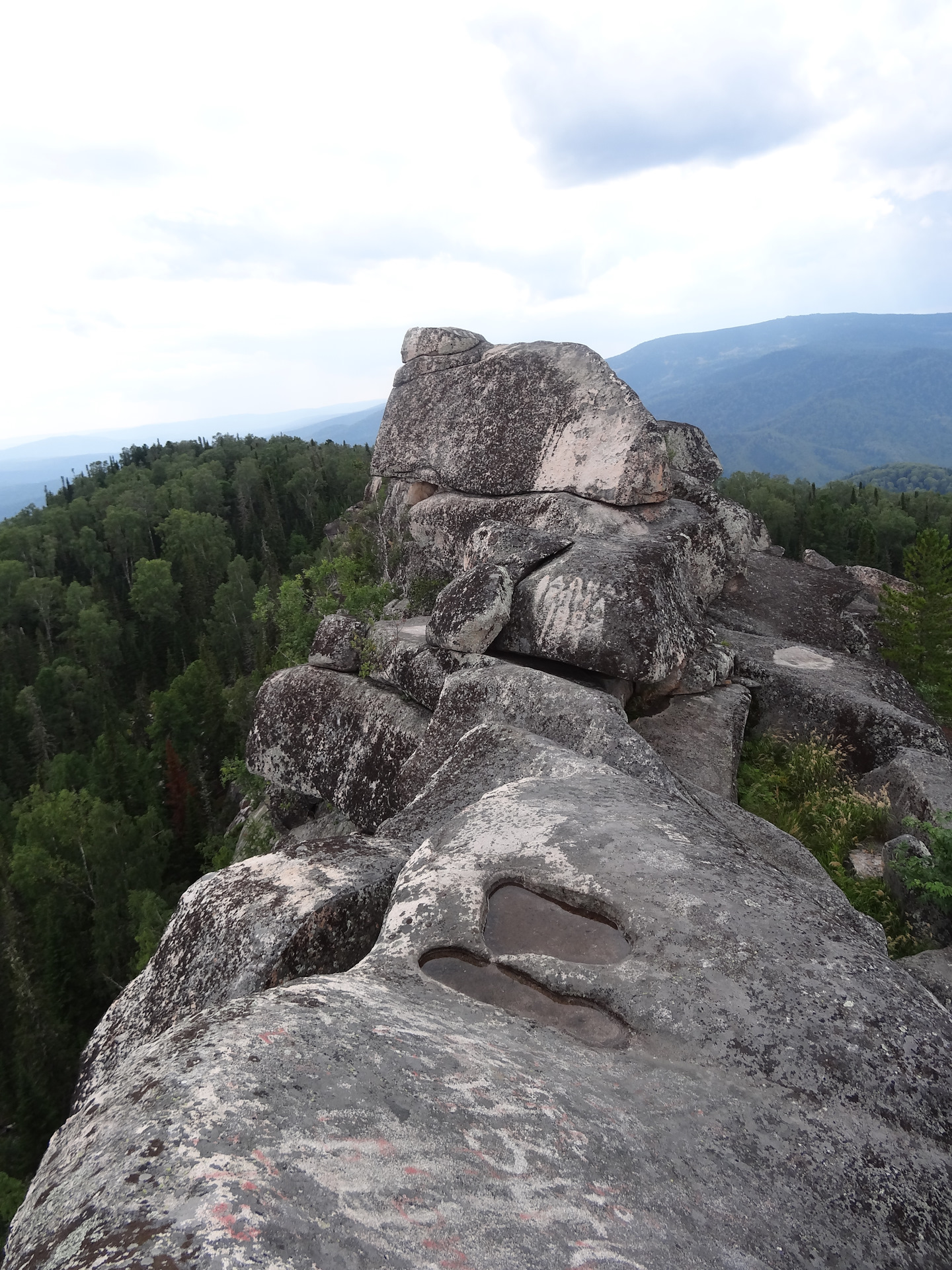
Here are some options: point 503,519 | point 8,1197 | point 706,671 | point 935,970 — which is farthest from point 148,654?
point 935,970

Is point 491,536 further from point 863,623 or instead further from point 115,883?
point 115,883

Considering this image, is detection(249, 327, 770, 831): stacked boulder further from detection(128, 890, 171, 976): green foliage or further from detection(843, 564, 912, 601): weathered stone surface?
detection(128, 890, 171, 976): green foliage

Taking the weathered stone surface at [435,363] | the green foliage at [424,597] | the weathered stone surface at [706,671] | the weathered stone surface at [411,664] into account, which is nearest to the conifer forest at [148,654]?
the green foliage at [424,597]

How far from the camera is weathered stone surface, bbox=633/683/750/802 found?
13836 millimetres

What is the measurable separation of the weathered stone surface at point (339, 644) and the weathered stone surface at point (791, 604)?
32.3 ft

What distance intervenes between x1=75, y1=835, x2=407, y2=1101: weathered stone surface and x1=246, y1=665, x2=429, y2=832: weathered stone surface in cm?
655

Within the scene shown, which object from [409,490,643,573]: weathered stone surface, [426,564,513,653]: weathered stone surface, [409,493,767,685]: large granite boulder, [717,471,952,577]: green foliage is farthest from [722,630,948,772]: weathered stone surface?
[717,471,952,577]: green foliage

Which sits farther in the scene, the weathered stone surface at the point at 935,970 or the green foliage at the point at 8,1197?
the green foliage at the point at 8,1197

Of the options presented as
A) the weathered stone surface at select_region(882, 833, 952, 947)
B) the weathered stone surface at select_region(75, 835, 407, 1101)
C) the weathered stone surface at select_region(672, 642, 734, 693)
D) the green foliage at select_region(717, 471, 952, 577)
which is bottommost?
the green foliage at select_region(717, 471, 952, 577)

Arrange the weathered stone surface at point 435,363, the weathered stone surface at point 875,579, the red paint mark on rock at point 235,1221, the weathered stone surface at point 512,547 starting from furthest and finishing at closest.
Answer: the weathered stone surface at point 875,579
the weathered stone surface at point 435,363
the weathered stone surface at point 512,547
the red paint mark on rock at point 235,1221

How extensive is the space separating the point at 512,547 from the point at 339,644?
15.5 feet

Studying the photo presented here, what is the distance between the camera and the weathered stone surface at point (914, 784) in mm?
12672

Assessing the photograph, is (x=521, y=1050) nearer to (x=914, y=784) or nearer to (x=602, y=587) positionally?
(x=602, y=587)

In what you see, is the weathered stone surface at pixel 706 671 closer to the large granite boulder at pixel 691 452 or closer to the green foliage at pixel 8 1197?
the large granite boulder at pixel 691 452
